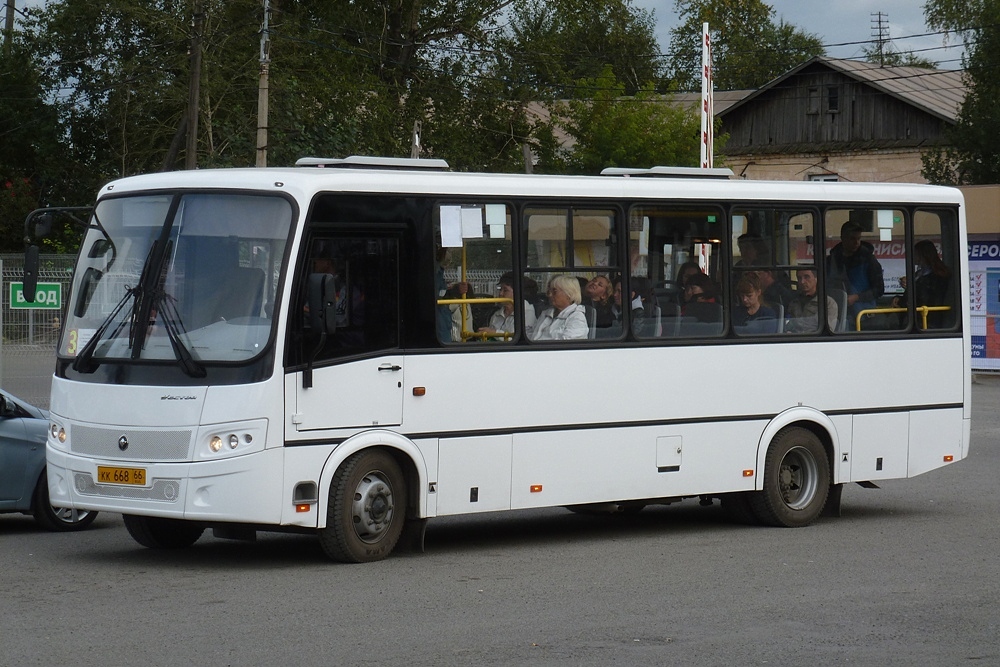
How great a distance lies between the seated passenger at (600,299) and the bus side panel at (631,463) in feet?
2.75

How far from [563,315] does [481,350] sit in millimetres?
824

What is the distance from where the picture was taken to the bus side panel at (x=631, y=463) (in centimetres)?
1130

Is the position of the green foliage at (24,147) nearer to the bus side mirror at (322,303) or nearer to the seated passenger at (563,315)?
the seated passenger at (563,315)

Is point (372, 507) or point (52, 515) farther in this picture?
point (52, 515)

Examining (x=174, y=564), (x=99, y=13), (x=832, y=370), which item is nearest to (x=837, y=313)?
(x=832, y=370)

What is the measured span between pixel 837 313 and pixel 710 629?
5.62 m

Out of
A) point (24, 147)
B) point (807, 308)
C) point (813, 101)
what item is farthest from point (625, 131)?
point (807, 308)

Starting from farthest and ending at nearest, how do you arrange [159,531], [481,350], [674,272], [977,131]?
[977,131], [674,272], [159,531], [481,350]

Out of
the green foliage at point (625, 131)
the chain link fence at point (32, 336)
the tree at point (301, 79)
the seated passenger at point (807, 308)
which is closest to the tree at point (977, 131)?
the green foliage at point (625, 131)

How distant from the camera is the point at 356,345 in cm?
1046

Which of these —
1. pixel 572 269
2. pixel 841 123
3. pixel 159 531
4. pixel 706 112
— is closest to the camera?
pixel 159 531

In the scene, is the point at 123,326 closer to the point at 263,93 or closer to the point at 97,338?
the point at 97,338

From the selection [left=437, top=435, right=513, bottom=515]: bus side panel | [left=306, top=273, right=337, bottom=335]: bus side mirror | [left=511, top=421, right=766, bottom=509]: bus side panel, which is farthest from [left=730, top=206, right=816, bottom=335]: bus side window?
[left=306, top=273, right=337, bottom=335]: bus side mirror

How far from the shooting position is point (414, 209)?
1088cm
